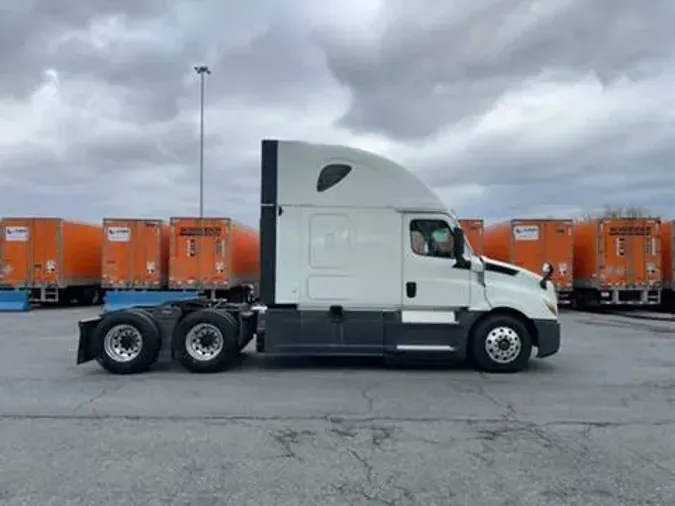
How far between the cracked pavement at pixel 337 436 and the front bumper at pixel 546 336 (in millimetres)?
372

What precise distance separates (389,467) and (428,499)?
33.0 inches

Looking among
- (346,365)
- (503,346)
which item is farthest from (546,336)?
(346,365)

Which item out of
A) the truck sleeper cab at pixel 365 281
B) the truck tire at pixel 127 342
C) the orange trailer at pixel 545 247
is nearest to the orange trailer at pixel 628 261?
the orange trailer at pixel 545 247

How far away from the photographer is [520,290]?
461 inches

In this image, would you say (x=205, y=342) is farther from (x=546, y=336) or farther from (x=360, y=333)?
(x=546, y=336)

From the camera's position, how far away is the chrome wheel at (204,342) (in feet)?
37.6

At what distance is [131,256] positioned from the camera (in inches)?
1085

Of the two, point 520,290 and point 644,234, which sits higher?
point 644,234

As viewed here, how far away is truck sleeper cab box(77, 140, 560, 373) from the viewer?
1158cm

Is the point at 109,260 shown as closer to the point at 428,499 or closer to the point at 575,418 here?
the point at 575,418

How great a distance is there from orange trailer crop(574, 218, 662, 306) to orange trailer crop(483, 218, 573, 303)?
1.01 metres

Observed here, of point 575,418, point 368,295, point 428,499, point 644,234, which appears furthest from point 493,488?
point 644,234

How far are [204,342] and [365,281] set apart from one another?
8.88 ft

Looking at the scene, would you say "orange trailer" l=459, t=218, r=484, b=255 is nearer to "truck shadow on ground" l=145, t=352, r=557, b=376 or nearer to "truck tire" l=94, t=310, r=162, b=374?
"truck shadow on ground" l=145, t=352, r=557, b=376
